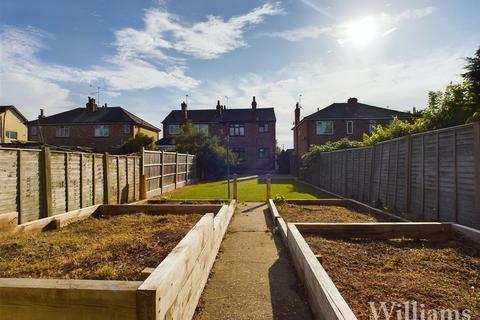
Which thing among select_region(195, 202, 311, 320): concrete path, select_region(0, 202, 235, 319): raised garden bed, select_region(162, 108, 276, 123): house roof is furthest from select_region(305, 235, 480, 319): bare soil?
select_region(162, 108, 276, 123): house roof

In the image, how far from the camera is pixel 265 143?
→ 42.1 m

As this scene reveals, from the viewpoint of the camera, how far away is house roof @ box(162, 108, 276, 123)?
4244 cm

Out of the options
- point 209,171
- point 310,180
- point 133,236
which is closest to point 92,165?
point 133,236

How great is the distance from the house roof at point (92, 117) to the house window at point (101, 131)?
741mm

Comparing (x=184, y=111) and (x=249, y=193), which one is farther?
(x=184, y=111)

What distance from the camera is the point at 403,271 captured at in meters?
3.75

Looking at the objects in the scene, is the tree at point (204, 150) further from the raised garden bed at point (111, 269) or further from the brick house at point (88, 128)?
the raised garden bed at point (111, 269)

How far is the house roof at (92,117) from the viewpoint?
125 feet

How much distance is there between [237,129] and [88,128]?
Answer: 19010mm

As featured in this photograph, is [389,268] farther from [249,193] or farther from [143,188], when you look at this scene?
[249,193]

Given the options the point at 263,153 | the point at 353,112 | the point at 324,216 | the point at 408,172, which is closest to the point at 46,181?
the point at 324,216

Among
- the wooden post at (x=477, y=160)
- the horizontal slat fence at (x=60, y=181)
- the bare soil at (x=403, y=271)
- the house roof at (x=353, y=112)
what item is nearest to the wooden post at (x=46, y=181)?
the horizontal slat fence at (x=60, y=181)

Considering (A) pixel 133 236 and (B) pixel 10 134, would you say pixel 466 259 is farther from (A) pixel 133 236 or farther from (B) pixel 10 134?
(B) pixel 10 134

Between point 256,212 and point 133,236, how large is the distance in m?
5.23
